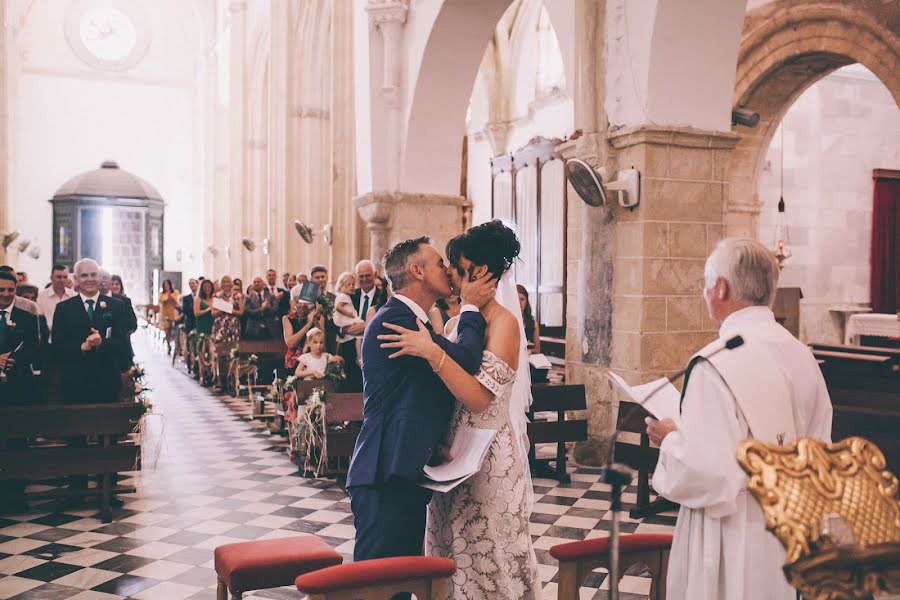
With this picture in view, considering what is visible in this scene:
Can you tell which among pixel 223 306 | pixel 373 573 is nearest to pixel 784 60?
pixel 223 306

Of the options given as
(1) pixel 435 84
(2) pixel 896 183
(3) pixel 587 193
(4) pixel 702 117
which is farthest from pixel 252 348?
(2) pixel 896 183

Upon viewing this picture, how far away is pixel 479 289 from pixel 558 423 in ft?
13.6

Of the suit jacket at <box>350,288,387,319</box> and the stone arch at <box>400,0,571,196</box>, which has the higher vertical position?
the stone arch at <box>400,0,571,196</box>

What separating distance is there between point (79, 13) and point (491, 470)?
33.9 meters

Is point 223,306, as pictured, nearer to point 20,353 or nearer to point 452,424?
point 20,353

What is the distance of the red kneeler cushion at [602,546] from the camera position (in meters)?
2.76

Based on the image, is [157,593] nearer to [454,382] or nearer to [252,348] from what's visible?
[454,382]

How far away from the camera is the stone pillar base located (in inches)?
455

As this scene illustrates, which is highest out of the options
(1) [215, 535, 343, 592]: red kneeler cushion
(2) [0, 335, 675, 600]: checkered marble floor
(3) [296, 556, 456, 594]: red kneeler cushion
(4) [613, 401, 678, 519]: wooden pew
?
(3) [296, 556, 456, 594]: red kneeler cushion

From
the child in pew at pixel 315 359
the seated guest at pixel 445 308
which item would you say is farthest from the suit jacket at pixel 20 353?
the seated guest at pixel 445 308

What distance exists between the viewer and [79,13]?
104 ft

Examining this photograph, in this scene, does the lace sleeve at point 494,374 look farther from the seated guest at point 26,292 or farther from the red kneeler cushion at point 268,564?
the seated guest at point 26,292

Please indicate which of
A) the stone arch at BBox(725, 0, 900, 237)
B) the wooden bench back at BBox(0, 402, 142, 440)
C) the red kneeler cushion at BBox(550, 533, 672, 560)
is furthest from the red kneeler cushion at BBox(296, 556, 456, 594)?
the stone arch at BBox(725, 0, 900, 237)

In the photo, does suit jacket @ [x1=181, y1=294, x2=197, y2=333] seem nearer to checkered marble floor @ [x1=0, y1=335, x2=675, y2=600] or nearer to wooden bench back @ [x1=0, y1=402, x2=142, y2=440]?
checkered marble floor @ [x1=0, y1=335, x2=675, y2=600]
